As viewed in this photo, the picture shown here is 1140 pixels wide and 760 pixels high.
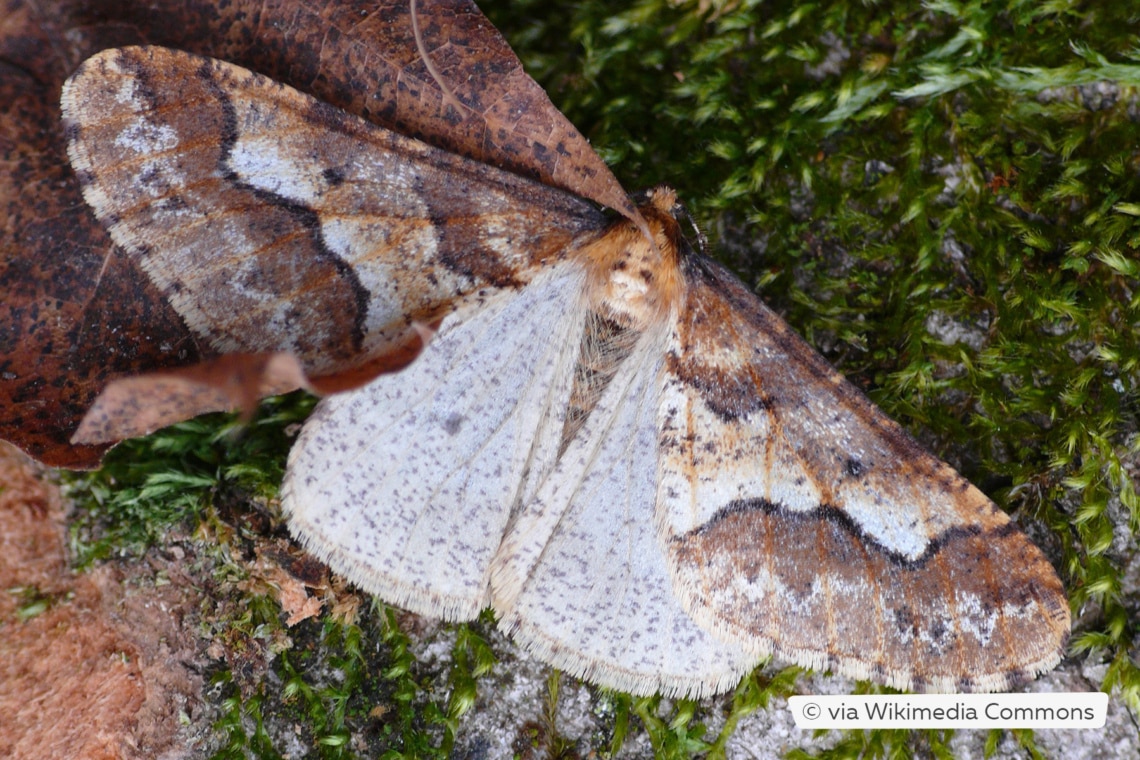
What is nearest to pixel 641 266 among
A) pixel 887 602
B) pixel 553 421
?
pixel 553 421

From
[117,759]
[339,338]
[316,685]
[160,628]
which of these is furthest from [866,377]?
[117,759]

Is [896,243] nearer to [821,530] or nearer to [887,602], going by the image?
[821,530]

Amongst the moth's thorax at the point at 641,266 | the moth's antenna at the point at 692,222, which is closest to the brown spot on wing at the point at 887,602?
the moth's thorax at the point at 641,266

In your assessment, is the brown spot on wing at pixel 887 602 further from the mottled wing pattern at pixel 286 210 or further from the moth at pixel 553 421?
the mottled wing pattern at pixel 286 210

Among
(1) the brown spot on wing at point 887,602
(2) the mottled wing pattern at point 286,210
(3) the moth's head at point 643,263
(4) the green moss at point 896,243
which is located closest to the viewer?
(2) the mottled wing pattern at point 286,210

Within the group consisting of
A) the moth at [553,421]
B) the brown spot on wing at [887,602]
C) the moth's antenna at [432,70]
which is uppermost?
the moth's antenna at [432,70]

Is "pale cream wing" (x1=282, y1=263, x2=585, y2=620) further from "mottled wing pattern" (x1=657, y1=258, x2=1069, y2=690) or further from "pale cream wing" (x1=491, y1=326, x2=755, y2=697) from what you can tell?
"mottled wing pattern" (x1=657, y1=258, x2=1069, y2=690)

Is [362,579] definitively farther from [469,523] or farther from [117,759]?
[117,759]
